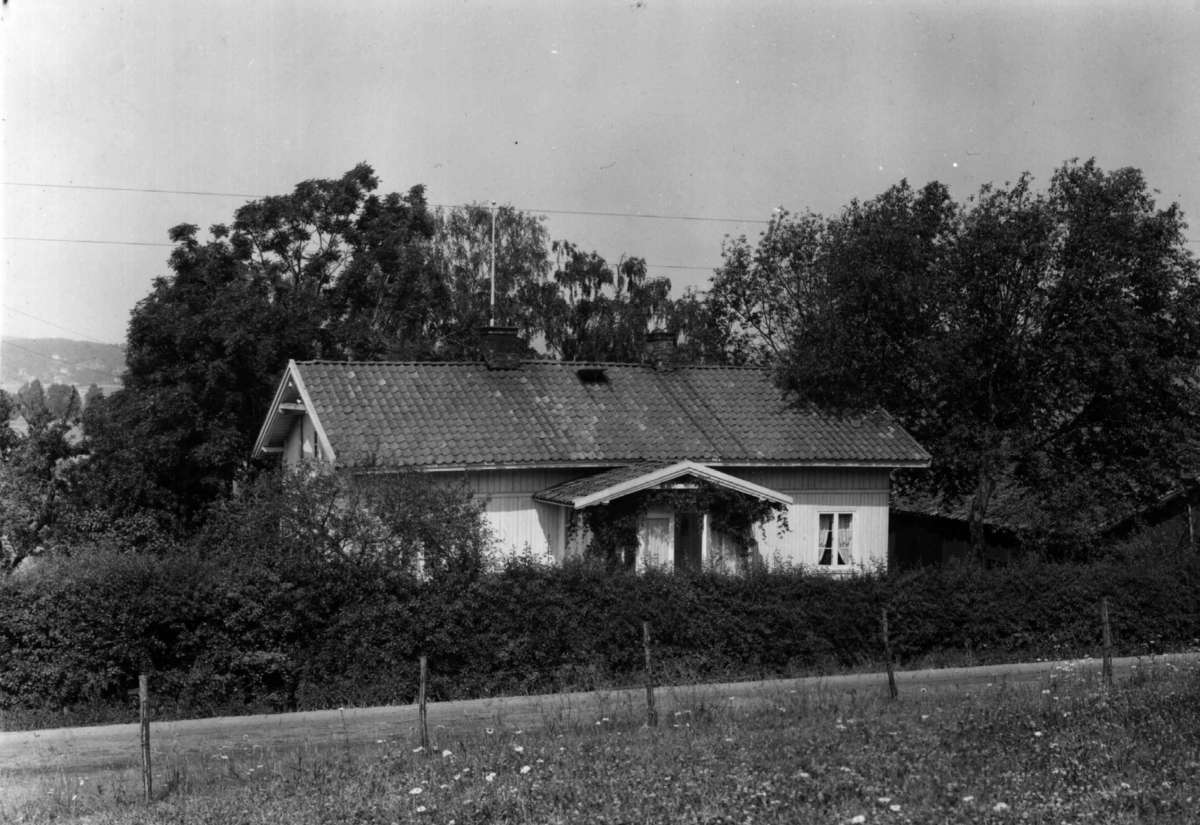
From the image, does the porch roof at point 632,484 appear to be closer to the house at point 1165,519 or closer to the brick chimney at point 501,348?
the brick chimney at point 501,348

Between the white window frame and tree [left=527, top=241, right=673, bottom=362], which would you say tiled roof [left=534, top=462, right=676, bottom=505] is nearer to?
the white window frame

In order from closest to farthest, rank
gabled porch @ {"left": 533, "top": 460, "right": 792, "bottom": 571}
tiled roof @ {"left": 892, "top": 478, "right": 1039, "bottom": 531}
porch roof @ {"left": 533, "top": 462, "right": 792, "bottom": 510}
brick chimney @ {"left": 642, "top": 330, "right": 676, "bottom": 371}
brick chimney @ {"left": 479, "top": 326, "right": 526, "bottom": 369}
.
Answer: porch roof @ {"left": 533, "top": 462, "right": 792, "bottom": 510} → gabled porch @ {"left": 533, "top": 460, "right": 792, "bottom": 571} → brick chimney @ {"left": 479, "top": 326, "right": 526, "bottom": 369} → tiled roof @ {"left": 892, "top": 478, "right": 1039, "bottom": 531} → brick chimney @ {"left": 642, "top": 330, "right": 676, "bottom": 371}

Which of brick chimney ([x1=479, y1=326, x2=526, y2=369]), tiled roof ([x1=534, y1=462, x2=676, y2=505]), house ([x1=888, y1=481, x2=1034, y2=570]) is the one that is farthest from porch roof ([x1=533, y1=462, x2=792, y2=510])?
house ([x1=888, y1=481, x2=1034, y2=570])

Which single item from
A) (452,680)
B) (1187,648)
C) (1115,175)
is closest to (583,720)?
(452,680)

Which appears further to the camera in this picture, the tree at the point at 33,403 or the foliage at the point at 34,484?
the tree at the point at 33,403

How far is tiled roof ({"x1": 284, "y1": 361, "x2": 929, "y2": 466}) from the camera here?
22891 millimetres

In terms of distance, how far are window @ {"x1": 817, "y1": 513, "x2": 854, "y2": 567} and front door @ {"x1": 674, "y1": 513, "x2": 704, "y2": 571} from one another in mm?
3196

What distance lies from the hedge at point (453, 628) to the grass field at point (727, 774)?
2.60 m

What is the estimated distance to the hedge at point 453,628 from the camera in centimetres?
1473

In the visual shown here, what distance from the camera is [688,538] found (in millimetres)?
24438

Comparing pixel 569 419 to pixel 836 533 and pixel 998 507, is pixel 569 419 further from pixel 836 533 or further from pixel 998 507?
pixel 998 507

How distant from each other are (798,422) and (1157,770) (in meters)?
17.2

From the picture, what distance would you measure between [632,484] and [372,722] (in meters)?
8.72

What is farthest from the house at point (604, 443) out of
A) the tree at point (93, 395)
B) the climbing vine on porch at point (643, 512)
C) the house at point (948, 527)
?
the tree at point (93, 395)
